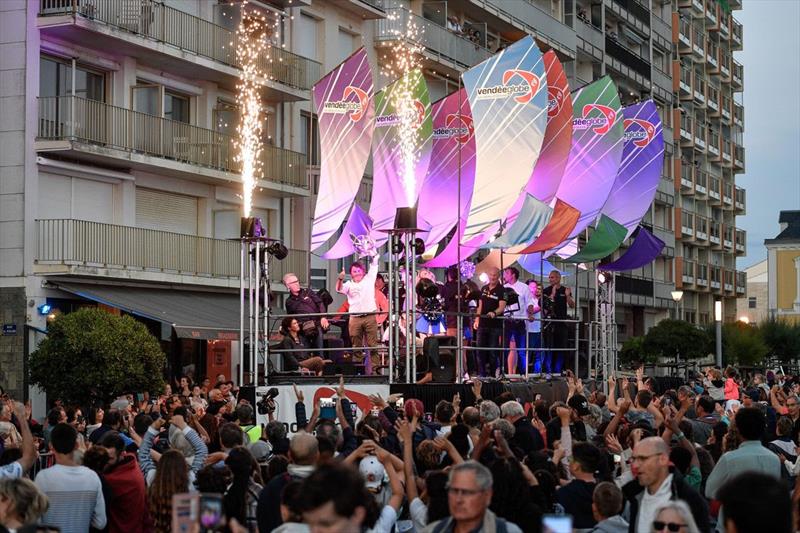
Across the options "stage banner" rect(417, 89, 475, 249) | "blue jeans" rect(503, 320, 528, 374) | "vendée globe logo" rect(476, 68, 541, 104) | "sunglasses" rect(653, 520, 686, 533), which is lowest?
"sunglasses" rect(653, 520, 686, 533)

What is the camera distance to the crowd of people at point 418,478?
6.40m

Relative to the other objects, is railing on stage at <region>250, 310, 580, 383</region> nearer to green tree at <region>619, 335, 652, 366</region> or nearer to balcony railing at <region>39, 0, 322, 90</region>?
balcony railing at <region>39, 0, 322, 90</region>

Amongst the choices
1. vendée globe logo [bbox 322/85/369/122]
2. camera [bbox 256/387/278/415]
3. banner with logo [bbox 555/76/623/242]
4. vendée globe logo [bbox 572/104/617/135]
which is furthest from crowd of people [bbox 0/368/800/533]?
vendée globe logo [bbox 572/104/617/135]

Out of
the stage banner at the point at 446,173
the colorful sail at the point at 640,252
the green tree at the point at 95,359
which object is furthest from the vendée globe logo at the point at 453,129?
the green tree at the point at 95,359

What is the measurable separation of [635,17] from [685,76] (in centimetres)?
807

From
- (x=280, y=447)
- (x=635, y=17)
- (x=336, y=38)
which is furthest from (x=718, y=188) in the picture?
(x=280, y=447)

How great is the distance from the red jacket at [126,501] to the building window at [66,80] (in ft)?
69.9

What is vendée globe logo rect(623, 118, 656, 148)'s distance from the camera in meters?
31.3

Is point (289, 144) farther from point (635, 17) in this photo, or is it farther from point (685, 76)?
point (685, 76)

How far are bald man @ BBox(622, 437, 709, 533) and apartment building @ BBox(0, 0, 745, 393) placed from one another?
19008 mm

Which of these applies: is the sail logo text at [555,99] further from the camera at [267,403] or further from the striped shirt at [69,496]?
the striped shirt at [69,496]

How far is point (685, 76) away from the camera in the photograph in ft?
260

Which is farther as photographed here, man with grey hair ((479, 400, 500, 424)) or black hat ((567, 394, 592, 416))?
black hat ((567, 394, 592, 416))

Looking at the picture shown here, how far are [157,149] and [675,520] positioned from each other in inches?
1071
